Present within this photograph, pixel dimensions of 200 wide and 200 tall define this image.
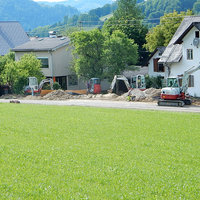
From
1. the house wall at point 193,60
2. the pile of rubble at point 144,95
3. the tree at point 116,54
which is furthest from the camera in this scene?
the tree at point 116,54

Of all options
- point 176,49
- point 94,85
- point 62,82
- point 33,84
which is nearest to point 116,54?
point 94,85

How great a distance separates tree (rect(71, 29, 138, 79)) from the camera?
173 ft

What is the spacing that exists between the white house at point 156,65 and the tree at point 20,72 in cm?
1670

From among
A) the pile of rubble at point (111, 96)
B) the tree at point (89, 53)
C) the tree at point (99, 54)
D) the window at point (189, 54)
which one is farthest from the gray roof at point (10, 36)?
the window at point (189, 54)

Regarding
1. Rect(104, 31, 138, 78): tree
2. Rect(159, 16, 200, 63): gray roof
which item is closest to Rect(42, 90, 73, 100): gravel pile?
Rect(104, 31, 138, 78): tree

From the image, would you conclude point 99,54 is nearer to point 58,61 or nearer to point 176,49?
point 58,61

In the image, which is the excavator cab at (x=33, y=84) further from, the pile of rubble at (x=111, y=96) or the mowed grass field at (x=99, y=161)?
the mowed grass field at (x=99, y=161)

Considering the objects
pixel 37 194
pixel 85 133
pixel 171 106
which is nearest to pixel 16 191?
pixel 37 194

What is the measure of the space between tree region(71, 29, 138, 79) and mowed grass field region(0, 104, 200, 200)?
31074 mm

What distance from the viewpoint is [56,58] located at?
5756cm

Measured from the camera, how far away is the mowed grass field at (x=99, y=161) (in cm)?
1018

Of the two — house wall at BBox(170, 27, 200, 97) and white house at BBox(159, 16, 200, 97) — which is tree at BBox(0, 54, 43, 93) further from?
house wall at BBox(170, 27, 200, 97)

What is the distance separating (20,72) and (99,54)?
11.0 m

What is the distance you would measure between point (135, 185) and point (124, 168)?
175 cm
